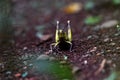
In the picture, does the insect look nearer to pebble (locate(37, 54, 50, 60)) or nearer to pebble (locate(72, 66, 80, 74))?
pebble (locate(37, 54, 50, 60))

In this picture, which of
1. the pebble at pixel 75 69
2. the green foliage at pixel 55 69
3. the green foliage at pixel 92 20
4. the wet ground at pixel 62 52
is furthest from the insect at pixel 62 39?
the green foliage at pixel 92 20

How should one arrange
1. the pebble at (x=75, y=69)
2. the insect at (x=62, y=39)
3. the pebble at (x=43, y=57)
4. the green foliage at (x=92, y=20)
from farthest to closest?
1. the green foliage at (x=92, y=20)
2. the insect at (x=62, y=39)
3. the pebble at (x=43, y=57)
4. the pebble at (x=75, y=69)

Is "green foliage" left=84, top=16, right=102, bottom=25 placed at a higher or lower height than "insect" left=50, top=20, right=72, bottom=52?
higher

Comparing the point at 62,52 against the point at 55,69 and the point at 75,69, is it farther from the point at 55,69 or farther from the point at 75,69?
the point at 75,69

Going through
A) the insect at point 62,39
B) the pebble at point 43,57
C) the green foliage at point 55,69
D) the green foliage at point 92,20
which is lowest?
the green foliage at point 55,69

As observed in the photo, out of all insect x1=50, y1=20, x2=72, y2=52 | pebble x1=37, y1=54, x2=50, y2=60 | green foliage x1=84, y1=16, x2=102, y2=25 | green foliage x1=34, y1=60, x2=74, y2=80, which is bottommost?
green foliage x1=34, y1=60, x2=74, y2=80

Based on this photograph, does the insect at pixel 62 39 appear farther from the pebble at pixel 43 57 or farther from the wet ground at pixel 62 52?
the pebble at pixel 43 57

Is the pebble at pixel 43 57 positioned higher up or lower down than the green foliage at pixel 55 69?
higher up

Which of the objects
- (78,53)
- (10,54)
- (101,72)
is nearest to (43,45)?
(10,54)

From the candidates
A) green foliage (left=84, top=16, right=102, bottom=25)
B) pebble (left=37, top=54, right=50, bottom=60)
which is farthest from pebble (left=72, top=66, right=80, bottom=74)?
green foliage (left=84, top=16, right=102, bottom=25)
